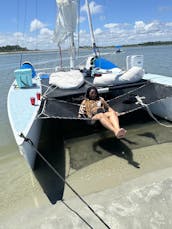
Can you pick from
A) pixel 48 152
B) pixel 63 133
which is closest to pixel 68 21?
pixel 63 133

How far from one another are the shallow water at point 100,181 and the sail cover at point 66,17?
11.4 ft

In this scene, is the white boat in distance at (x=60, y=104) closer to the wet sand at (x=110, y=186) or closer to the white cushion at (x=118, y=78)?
the white cushion at (x=118, y=78)

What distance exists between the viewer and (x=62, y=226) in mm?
2650

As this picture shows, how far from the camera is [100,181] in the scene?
4.06 metres

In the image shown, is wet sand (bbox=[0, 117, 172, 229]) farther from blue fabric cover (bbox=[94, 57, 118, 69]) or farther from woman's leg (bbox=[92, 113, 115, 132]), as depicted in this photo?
blue fabric cover (bbox=[94, 57, 118, 69])

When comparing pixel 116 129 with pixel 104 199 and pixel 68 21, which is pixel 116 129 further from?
pixel 68 21

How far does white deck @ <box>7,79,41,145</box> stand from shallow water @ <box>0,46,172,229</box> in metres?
0.88

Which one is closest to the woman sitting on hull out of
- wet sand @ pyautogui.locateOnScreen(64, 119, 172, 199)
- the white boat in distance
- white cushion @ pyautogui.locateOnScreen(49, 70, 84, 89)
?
the white boat in distance

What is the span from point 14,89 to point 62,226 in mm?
4664

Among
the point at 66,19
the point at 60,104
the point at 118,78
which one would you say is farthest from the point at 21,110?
the point at 66,19

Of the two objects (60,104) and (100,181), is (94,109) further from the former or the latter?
(100,181)

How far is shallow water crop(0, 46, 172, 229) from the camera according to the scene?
8.97ft

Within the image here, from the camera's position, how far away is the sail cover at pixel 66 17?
314 inches

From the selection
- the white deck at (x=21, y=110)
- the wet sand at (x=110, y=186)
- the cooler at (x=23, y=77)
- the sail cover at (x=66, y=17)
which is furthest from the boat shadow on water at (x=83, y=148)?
the sail cover at (x=66, y=17)
